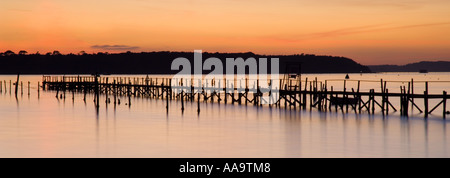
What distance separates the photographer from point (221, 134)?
1346 inches

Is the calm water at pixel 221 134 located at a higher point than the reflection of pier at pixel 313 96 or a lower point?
lower

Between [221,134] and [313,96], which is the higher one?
[313,96]

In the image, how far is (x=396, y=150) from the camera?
27406 millimetres

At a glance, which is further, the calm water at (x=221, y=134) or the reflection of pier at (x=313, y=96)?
the reflection of pier at (x=313, y=96)

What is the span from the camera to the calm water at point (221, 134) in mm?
27000

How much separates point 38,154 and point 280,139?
12165mm

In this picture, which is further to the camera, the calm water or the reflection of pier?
the reflection of pier

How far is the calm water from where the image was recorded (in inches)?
1063

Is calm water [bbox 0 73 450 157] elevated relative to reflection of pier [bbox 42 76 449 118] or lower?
lower

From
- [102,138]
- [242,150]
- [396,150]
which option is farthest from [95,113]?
[396,150]

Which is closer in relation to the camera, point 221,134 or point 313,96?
point 221,134
